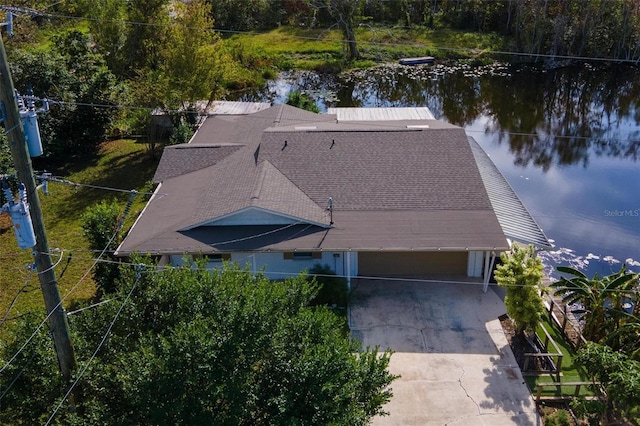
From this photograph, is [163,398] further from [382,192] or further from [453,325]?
[382,192]

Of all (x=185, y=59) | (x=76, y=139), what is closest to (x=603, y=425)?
(x=185, y=59)

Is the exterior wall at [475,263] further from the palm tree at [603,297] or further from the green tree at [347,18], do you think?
the green tree at [347,18]

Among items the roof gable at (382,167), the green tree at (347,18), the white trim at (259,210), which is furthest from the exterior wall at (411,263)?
the green tree at (347,18)

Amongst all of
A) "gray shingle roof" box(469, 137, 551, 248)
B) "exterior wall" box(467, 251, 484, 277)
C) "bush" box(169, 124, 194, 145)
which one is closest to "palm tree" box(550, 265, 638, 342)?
"gray shingle roof" box(469, 137, 551, 248)

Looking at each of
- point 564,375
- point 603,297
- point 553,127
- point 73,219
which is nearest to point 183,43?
point 73,219

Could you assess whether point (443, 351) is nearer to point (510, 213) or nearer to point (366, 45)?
point (510, 213)
